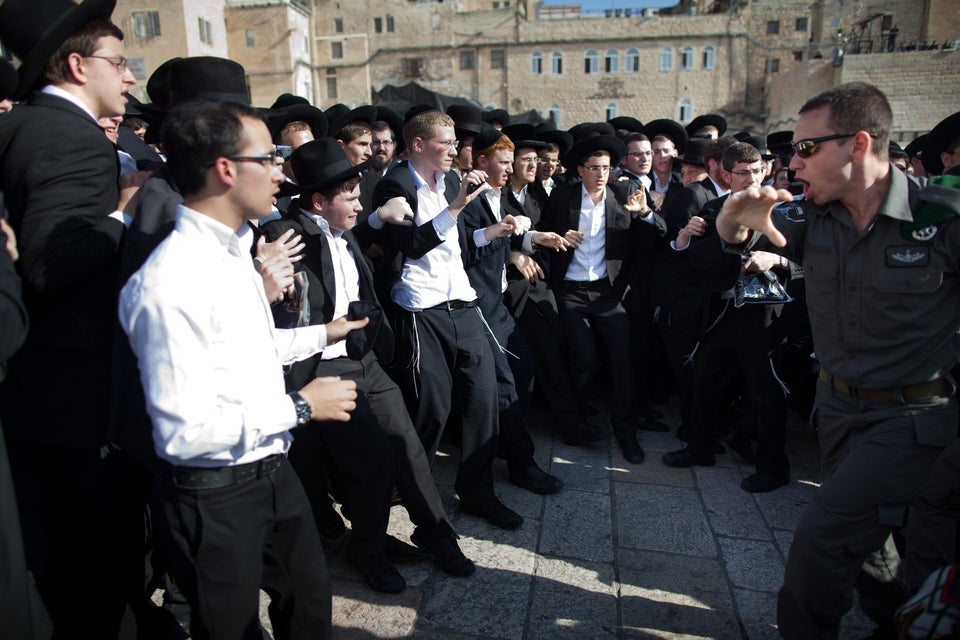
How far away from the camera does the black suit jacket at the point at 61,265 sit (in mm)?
2160

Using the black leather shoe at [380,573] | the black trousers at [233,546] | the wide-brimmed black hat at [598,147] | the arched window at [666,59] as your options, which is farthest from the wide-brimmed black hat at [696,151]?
the arched window at [666,59]

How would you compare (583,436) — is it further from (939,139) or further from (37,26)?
(37,26)

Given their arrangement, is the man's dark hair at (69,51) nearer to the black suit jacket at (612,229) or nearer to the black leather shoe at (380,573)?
the black leather shoe at (380,573)

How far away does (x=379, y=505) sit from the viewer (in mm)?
3279

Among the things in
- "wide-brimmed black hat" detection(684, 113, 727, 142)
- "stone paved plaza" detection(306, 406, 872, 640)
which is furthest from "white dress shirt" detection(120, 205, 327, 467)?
"wide-brimmed black hat" detection(684, 113, 727, 142)

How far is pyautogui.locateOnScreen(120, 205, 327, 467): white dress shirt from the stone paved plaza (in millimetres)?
1556

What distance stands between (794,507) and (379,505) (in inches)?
108

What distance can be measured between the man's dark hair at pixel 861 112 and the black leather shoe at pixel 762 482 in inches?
99.4

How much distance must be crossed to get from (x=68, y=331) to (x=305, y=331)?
835 millimetres

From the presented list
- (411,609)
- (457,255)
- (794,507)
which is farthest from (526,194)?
(411,609)

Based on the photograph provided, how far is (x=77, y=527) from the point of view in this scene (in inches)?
91.8

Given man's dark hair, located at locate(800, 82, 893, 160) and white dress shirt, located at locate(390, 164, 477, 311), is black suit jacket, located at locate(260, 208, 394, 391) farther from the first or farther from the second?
man's dark hair, located at locate(800, 82, 893, 160)

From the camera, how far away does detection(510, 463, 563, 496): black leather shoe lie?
428cm

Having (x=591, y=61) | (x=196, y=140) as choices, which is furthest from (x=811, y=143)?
(x=591, y=61)
